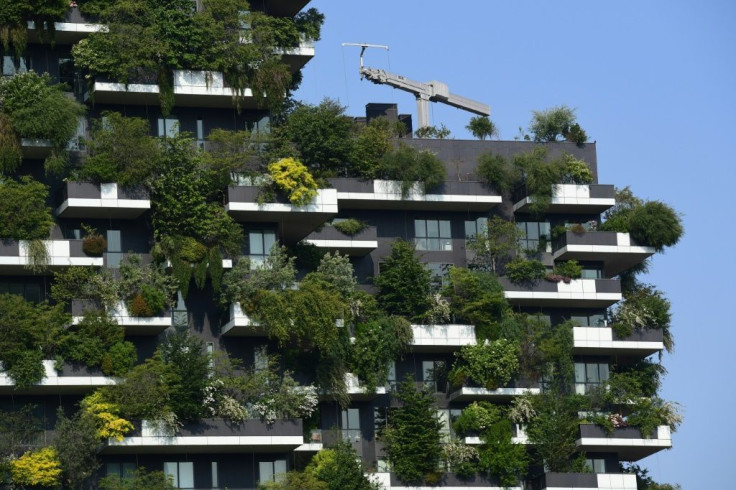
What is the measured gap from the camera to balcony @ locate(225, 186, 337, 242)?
11506cm

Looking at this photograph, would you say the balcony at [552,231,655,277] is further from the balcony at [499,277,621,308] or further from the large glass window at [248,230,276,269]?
the large glass window at [248,230,276,269]

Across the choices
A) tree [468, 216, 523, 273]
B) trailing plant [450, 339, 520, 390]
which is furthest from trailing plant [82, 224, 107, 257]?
tree [468, 216, 523, 273]

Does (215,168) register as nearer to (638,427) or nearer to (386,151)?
(386,151)

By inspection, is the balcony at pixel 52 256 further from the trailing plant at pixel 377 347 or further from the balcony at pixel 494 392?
the balcony at pixel 494 392

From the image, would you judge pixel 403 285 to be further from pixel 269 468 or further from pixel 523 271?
pixel 269 468

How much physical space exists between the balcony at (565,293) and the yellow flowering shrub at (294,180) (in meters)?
12.3

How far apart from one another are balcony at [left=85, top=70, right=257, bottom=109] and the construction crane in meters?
15.4

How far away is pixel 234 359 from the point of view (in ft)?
372

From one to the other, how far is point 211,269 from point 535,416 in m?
18.3

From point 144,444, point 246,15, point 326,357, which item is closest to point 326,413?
point 326,357

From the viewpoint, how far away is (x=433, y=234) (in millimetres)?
124438

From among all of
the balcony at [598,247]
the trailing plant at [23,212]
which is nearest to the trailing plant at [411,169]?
the balcony at [598,247]

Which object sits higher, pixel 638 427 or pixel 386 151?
pixel 386 151

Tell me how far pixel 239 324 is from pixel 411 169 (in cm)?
1433
